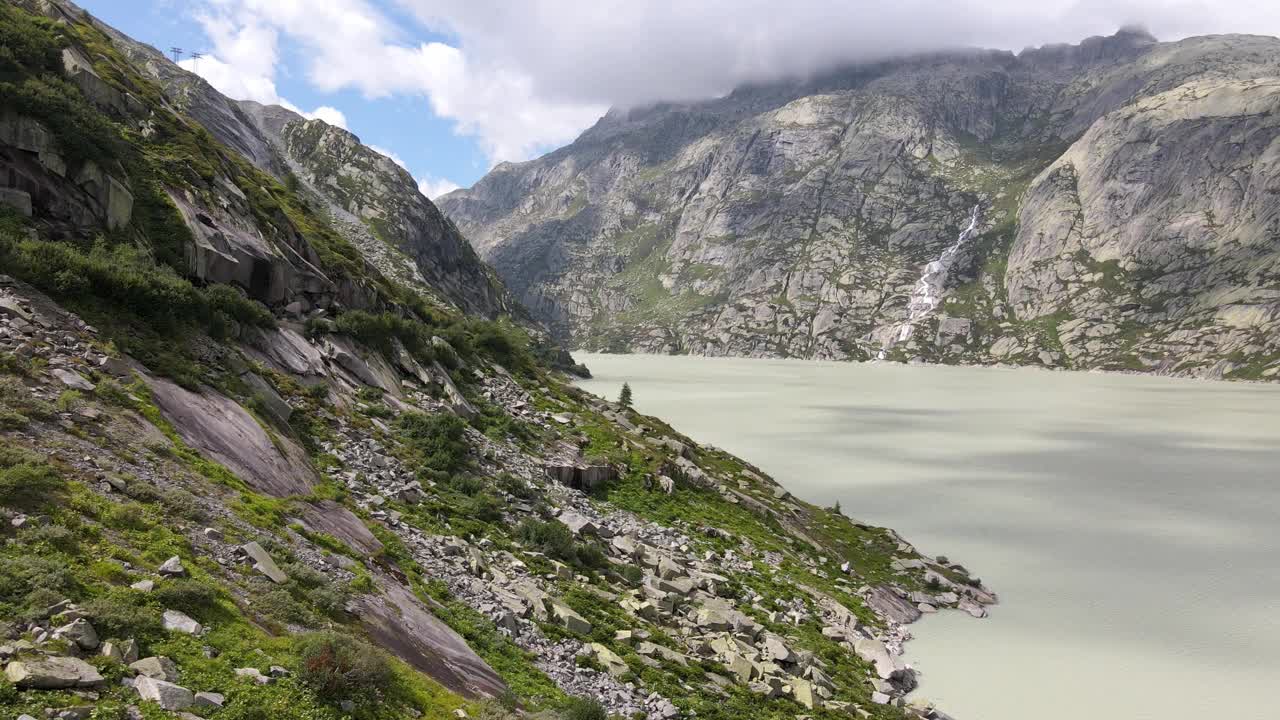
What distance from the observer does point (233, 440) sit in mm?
20516

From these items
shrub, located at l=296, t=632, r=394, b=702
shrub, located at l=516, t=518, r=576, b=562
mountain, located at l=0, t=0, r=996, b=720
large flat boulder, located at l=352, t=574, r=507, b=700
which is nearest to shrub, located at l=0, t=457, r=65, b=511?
mountain, located at l=0, t=0, r=996, b=720

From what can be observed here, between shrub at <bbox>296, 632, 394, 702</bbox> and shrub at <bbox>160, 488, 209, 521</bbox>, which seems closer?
shrub at <bbox>296, 632, 394, 702</bbox>

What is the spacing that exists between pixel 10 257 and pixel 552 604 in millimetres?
19047

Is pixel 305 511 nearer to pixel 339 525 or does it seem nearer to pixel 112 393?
pixel 339 525

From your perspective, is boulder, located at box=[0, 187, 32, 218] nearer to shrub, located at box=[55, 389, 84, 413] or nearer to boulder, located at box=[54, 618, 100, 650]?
shrub, located at box=[55, 389, 84, 413]

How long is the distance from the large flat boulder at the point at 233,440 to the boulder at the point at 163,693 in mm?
10273

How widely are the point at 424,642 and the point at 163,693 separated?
277 inches

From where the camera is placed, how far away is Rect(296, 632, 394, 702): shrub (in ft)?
37.8

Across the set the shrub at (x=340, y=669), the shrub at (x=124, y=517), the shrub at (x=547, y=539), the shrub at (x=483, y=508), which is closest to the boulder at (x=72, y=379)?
the shrub at (x=124, y=517)

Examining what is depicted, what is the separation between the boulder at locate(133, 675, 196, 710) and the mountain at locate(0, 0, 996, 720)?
0.05m

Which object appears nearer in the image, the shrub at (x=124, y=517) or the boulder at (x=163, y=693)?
the boulder at (x=163, y=693)

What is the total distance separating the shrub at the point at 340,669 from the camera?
11531 millimetres

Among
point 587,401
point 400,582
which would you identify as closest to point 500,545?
point 400,582

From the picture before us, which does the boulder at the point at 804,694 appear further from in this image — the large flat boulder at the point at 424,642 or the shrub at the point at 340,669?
the shrub at the point at 340,669
